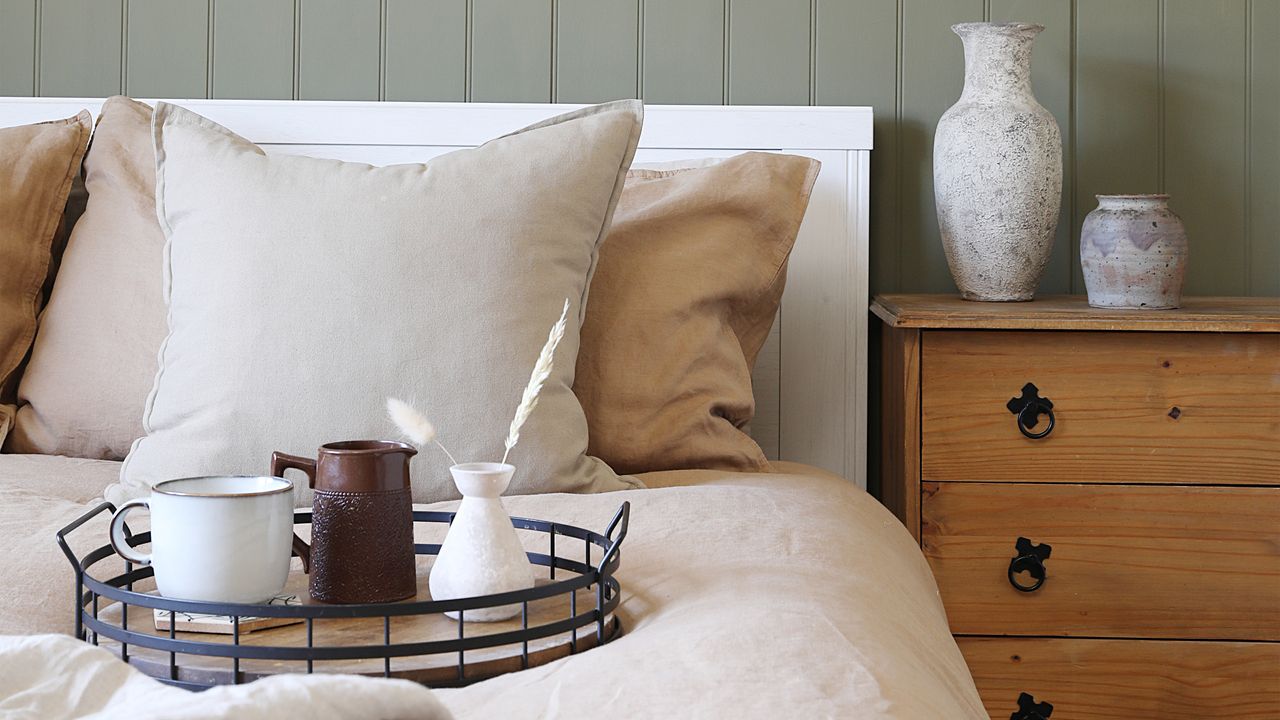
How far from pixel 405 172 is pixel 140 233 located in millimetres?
482

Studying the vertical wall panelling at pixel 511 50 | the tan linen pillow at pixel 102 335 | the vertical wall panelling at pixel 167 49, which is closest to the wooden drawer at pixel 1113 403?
the vertical wall panelling at pixel 511 50

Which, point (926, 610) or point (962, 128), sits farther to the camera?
point (962, 128)

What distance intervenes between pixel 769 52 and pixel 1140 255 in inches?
27.8

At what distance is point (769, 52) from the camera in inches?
78.9

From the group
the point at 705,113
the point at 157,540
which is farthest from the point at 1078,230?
the point at 157,540

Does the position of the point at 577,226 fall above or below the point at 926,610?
above

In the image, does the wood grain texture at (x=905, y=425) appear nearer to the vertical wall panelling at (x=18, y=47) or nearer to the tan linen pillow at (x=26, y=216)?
the tan linen pillow at (x=26, y=216)

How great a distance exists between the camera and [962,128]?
5.78 feet

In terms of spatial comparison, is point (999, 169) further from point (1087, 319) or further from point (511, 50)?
point (511, 50)

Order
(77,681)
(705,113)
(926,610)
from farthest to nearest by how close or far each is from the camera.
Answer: (705,113) < (926,610) < (77,681)

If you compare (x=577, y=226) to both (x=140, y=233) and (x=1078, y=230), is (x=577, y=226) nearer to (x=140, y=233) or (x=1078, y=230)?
(x=140, y=233)

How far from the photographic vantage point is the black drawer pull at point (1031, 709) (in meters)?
1.62

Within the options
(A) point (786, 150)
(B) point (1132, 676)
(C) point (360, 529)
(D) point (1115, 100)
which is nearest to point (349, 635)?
(C) point (360, 529)

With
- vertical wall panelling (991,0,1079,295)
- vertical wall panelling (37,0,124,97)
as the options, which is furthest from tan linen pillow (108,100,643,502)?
vertical wall panelling (991,0,1079,295)
